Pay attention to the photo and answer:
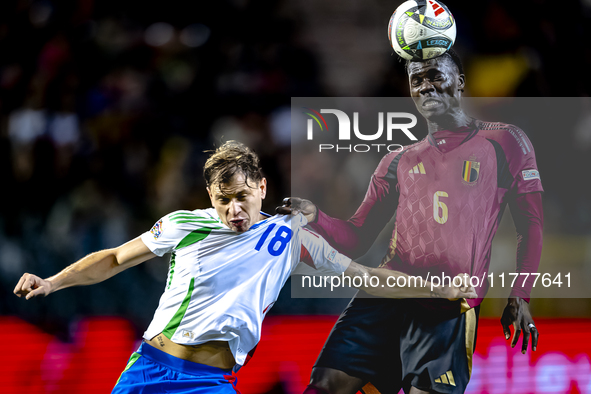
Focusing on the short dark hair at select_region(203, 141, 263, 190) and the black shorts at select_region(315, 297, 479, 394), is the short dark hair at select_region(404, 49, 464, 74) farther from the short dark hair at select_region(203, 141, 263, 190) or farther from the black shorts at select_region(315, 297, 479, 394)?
the black shorts at select_region(315, 297, 479, 394)

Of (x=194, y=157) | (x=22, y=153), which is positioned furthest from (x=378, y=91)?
(x=22, y=153)

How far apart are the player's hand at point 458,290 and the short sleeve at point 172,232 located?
1487 millimetres

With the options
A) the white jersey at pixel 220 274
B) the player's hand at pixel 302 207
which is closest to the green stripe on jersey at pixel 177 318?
the white jersey at pixel 220 274

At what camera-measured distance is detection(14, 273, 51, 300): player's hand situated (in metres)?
2.51

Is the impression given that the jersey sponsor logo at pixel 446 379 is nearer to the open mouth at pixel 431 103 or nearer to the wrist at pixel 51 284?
the open mouth at pixel 431 103

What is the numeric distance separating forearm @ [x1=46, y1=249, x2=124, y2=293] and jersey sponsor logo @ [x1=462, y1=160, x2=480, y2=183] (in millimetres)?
2186

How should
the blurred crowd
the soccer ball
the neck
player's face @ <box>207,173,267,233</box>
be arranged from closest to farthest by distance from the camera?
player's face @ <box>207,173,267,233</box>
the soccer ball
the neck
the blurred crowd

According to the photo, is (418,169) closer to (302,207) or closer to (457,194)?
(457,194)

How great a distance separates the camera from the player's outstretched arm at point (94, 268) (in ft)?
8.61

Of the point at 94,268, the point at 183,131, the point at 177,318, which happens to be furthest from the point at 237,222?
the point at 183,131

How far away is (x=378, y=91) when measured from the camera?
3510 mm

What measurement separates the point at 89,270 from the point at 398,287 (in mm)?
1870

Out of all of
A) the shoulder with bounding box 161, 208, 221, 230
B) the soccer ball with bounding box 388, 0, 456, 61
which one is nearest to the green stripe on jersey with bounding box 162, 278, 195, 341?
the shoulder with bounding box 161, 208, 221, 230

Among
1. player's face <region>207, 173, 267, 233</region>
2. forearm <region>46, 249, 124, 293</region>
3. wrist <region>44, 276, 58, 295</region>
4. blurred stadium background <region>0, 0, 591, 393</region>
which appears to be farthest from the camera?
blurred stadium background <region>0, 0, 591, 393</region>
